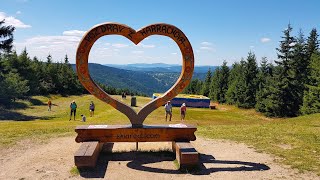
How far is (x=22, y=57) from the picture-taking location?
197ft

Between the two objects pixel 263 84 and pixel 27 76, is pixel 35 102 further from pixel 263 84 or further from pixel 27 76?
pixel 263 84

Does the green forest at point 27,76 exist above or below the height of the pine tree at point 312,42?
below

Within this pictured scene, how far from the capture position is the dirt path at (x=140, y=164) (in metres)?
11.0

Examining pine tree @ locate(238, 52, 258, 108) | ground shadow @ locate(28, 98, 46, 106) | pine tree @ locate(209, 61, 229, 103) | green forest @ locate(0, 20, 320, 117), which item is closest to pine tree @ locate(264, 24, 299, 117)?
green forest @ locate(0, 20, 320, 117)

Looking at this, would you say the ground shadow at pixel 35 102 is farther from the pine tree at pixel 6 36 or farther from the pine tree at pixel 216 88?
the pine tree at pixel 216 88

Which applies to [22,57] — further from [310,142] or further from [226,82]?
[310,142]

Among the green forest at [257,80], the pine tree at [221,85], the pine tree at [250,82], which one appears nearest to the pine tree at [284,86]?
the green forest at [257,80]

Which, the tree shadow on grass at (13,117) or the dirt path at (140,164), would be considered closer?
the dirt path at (140,164)

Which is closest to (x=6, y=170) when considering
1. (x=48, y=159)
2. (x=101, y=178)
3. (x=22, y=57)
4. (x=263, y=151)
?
(x=48, y=159)

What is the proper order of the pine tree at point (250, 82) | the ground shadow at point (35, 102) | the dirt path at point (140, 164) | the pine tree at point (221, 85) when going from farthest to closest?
the pine tree at point (221, 85) → the pine tree at point (250, 82) → the ground shadow at point (35, 102) → the dirt path at point (140, 164)

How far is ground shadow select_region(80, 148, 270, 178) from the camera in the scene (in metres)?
11.3

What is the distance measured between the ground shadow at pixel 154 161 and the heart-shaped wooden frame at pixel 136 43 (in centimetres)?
140

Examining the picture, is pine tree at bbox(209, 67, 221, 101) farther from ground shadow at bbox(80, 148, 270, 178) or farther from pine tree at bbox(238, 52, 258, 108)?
ground shadow at bbox(80, 148, 270, 178)

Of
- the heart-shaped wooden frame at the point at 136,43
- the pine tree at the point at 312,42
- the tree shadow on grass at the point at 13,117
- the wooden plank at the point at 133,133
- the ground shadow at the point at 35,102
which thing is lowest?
the tree shadow on grass at the point at 13,117
